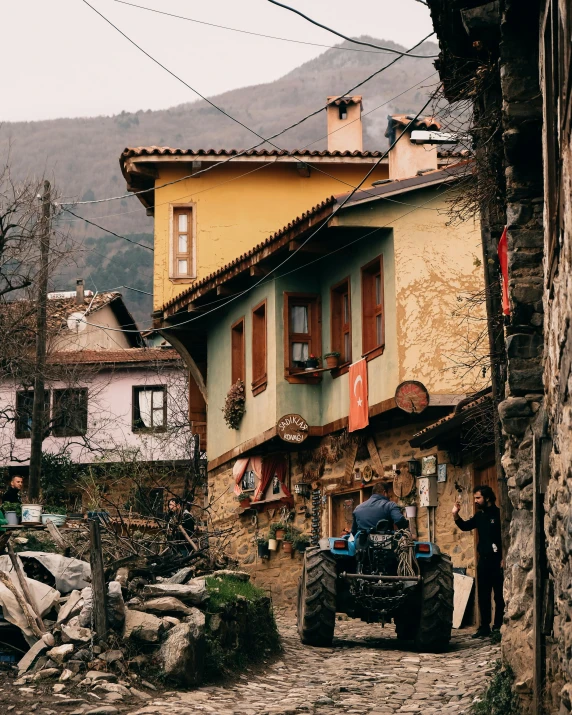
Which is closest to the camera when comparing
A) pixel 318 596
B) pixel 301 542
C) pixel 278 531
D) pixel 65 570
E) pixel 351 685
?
pixel 351 685

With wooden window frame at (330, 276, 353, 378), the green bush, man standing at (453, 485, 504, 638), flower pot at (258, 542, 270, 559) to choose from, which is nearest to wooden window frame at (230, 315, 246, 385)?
wooden window frame at (330, 276, 353, 378)

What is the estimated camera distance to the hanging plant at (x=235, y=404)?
23047 millimetres

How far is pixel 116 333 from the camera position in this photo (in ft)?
153

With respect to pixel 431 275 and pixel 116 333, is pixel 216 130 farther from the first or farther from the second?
pixel 431 275

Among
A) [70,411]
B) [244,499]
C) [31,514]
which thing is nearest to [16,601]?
[31,514]

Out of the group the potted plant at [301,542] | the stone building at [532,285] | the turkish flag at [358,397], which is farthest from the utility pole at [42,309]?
the stone building at [532,285]

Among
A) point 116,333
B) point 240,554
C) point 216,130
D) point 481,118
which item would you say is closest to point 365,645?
Answer: point 481,118

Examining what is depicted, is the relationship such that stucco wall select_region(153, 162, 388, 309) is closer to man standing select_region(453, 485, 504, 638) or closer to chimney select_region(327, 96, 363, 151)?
chimney select_region(327, 96, 363, 151)

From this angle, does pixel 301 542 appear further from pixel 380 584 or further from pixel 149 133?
pixel 149 133

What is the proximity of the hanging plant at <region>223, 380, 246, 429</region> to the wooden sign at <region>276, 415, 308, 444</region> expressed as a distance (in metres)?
2.60

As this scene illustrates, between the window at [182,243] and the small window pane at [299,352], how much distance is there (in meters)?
7.12

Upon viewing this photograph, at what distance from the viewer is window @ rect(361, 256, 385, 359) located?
19453 mm

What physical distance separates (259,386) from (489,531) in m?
9.01

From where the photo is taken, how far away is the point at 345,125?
2994 centimetres
